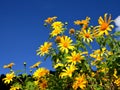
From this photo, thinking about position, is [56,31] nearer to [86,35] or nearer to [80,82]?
[86,35]

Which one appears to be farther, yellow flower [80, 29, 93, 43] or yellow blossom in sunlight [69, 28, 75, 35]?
yellow blossom in sunlight [69, 28, 75, 35]

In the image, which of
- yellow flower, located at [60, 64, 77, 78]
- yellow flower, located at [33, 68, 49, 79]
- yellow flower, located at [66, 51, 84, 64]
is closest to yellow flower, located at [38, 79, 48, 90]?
yellow flower, located at [33, 68, 49, 79]

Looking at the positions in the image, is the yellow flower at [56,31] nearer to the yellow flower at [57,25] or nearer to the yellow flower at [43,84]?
the yellow flower at [57,25]

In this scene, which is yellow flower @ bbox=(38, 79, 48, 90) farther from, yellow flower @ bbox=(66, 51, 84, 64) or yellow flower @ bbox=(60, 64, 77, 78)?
yellow flower @ bbox=(66, 51, 84, 64)

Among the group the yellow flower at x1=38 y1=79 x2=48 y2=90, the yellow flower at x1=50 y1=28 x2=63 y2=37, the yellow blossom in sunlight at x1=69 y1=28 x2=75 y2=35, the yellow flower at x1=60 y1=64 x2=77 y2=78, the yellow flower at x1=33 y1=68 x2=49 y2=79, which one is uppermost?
the yellow blossom in sunlight at x1=69 y1=28 x2=75 y2=35

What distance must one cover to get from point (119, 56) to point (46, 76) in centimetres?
143

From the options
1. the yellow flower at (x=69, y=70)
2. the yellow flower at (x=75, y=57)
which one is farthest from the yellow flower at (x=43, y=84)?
the yellow flower at (x=75, y=57)

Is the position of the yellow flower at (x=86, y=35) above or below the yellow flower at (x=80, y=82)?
above

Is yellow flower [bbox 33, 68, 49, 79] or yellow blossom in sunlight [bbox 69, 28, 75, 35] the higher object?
yellow blossom in sunlight [bbox 69, 28, 75, 35]

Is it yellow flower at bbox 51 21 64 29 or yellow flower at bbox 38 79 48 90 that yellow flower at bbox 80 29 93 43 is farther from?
yellow flower at bbox 38 79 48 90

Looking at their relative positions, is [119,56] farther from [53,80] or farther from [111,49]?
[53,80]

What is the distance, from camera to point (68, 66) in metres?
5.92

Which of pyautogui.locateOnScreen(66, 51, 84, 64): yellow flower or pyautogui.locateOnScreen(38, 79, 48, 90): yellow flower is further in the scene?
pyautogui.locateOnScreen(38, 79, 48, 90): yellow flower

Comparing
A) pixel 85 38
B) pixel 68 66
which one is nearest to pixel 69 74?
pixel 68 66
